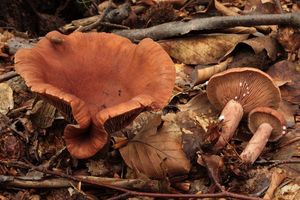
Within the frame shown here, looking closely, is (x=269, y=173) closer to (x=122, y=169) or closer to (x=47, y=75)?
(x=122, y=169)

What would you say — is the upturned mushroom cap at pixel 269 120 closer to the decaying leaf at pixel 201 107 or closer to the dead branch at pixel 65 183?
the decaying leaf at pixel 201 107

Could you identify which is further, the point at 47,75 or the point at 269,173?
the point at 269,173

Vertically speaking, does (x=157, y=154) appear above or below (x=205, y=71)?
below

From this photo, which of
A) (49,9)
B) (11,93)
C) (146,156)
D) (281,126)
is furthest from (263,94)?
(49,9)

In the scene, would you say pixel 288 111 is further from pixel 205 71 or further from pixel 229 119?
pixel 205 71

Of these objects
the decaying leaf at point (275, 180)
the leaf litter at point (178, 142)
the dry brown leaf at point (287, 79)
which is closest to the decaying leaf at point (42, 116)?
the leaf litter at point (178, 142)

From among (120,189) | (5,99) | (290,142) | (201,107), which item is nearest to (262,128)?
(290,142)
